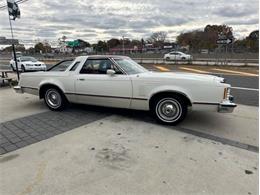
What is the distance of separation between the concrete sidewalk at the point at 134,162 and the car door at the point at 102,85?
2.12 ft

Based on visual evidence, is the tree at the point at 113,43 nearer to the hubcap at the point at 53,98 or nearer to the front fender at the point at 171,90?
the hubcap at the point at 53,98

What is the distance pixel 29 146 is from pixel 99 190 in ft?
5.73

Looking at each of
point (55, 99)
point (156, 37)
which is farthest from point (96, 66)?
point (156, 37)

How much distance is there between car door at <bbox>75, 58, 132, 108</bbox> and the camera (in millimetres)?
4508

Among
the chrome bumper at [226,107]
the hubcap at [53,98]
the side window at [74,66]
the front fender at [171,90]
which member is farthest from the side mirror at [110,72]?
the chrome bumper at [226,107]

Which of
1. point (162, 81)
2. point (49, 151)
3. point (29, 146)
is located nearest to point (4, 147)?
point (29, 146)

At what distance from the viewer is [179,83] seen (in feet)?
13.2

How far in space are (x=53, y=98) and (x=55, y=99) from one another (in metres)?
0.07

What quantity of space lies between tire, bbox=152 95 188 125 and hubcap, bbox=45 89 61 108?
8.57 feet

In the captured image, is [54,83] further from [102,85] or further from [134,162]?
[134,162]

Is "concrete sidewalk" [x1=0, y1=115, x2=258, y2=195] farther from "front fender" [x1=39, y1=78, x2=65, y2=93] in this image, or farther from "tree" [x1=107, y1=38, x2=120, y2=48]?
"tree" [x1=107, y1=38, x2=120, y2=48]

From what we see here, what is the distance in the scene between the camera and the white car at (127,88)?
3.92 metres

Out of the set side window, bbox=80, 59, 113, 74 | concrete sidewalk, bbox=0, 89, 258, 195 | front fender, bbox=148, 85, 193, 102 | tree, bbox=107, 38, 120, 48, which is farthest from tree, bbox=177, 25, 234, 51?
concrete sidewalk, bbox=0, 89, 258, 195

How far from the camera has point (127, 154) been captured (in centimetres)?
314
